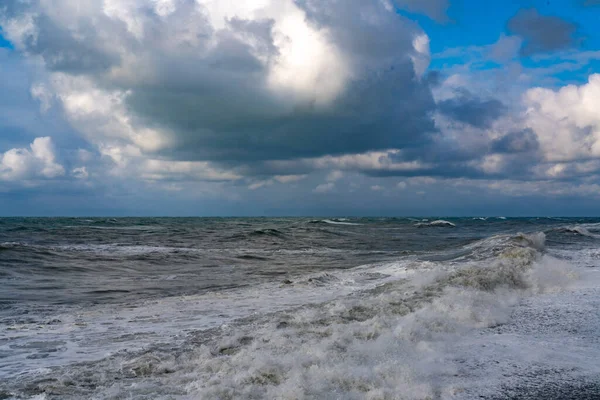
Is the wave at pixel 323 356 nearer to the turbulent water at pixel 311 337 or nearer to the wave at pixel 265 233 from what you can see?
the turbulent water at pixel 311 337

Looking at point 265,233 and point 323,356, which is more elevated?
point 323,356

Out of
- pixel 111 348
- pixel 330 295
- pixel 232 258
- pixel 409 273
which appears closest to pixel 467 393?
pixel 111 348

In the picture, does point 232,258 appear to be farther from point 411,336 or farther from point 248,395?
point 248,395

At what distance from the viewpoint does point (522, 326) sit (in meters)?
6.17

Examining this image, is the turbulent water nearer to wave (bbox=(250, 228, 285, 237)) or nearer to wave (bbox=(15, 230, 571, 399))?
wave (bbox=(15, 230, 571, 399))

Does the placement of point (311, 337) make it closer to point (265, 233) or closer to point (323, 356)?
point (323, 356)

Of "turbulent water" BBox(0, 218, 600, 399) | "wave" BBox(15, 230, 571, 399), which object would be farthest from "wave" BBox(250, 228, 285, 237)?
"wave" BBox(15, 230, 571, 399)

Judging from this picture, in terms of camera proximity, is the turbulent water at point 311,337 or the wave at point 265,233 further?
the wave at point 265,233

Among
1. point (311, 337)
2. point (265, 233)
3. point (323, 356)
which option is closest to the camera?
point (323, 356)

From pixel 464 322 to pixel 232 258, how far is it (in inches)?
532

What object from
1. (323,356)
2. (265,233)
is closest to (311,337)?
(323,356)

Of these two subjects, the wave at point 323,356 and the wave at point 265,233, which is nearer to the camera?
the wave at point 323,356

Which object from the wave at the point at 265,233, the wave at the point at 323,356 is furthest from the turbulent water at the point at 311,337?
the wave at the point at 265,233

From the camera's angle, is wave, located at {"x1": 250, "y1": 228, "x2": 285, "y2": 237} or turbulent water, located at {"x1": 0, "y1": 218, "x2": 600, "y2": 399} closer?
turbulent water, located at {"x1": 0, "y1": 218, "x2": 600, "y2": 399}
